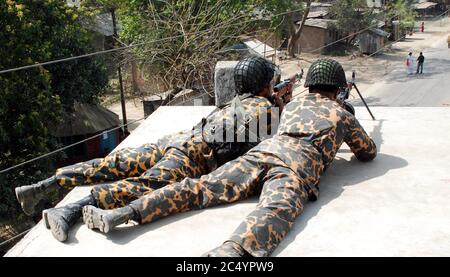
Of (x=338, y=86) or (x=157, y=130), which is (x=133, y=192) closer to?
(x=338, y=86)

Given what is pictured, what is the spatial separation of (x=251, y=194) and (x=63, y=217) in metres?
1.34

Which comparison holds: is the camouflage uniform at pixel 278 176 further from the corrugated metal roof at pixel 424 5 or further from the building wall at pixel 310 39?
the corrugated metal roof at pixel 424 5

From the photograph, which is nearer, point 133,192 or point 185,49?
point 133,192

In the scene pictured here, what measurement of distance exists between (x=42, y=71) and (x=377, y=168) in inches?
291

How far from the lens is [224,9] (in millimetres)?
15023

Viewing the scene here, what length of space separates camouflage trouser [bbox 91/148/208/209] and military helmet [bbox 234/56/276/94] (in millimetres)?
749

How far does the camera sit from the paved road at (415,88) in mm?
18656

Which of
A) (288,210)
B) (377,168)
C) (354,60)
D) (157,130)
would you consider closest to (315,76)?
(377,168)

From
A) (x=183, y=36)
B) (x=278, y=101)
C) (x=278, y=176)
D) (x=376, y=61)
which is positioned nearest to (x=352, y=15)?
(x=376, y=61)

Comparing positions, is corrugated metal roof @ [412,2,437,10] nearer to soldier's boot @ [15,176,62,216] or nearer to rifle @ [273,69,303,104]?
rifle @ [273,69,303,104]

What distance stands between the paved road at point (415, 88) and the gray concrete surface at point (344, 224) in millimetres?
14030

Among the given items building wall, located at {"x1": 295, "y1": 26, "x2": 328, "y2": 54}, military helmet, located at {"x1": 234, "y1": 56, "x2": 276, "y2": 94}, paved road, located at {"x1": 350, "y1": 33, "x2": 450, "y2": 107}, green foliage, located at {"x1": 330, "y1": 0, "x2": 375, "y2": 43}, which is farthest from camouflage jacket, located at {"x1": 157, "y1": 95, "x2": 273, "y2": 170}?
building wall, located at {"x1": 295, "y1": 26, "x2": 328, "y2": 54}

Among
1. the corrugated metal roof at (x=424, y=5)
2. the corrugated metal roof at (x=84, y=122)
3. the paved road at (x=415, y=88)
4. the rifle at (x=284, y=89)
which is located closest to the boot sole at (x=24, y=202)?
the rifle at (x=284, y=89)

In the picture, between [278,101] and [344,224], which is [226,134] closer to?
[278,101]
